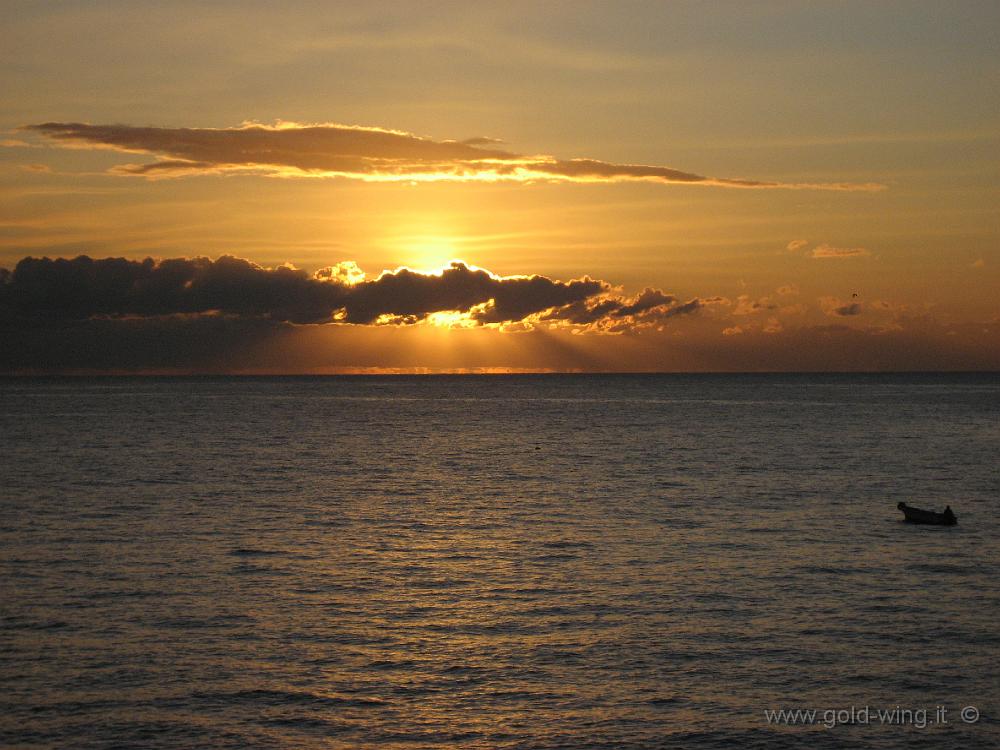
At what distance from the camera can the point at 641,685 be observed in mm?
28875

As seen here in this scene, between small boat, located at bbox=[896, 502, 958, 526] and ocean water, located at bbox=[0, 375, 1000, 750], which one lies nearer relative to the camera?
ocean water, located at bbox=[0, 375, 1000, 750]
